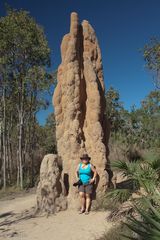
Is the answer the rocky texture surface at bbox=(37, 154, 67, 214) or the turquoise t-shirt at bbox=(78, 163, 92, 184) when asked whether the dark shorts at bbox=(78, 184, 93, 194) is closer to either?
the turquoise t-shirt at bbox=(78, 163, 92, 184)

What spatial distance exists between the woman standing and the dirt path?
36cm

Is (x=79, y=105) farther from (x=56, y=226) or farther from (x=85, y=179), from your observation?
(x=56, y=226)

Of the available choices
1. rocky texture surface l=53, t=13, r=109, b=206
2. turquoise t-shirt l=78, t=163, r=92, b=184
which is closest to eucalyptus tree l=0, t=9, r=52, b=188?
rocky texture surface l=53, t=13, r=109, b=206

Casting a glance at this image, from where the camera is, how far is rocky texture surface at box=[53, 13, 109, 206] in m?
11.2

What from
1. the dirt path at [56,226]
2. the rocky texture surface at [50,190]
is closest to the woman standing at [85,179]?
the dirt path at [56,226]

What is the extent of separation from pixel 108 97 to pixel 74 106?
66.7 feet

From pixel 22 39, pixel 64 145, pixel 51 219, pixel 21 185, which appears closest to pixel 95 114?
pixel 64 145

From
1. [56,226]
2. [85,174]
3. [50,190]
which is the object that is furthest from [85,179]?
[56,226]

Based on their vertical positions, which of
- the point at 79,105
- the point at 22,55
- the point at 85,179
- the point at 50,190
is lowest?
the point at 50,190

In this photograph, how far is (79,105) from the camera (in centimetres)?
1173

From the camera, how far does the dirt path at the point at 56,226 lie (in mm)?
8156

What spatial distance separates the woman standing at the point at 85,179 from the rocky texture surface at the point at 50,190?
68 centimetres

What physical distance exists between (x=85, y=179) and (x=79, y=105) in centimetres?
267

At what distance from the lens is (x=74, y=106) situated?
456 inches
